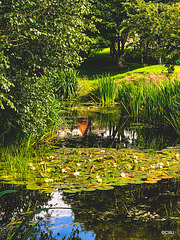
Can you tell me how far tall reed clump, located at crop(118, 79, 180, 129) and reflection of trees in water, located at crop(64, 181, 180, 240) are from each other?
13.8 feet

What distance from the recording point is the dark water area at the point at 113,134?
8465mm

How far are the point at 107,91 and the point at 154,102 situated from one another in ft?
17.9

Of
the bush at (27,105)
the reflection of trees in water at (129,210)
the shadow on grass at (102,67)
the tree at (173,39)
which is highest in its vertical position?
the tree at (173,39)

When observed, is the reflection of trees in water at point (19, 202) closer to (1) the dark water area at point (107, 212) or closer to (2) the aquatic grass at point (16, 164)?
(1) the dark water area at point (107, 212)

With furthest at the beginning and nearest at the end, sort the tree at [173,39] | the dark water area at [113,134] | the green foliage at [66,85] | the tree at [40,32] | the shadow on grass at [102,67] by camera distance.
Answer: the shadow on grass at [102,67]
the green foliage at [66,85]
the tree at [173,39]
the dark water area at [113,134]
the tree at [40,32]

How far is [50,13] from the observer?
6098mm

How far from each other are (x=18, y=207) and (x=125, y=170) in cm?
217

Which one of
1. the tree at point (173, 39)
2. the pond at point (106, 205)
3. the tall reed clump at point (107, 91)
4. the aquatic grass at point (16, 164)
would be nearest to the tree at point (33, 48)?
the aquatic grass at point (16, 164)

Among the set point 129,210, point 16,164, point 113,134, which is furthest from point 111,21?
point 129,210

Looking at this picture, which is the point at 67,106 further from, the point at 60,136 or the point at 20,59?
the point at 20,59

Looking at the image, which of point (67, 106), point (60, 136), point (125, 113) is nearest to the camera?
point (60, 136)

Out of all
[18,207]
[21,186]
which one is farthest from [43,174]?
[18,207]

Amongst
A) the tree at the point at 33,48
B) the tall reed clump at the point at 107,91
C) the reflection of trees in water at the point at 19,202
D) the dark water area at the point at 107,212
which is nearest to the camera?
the dark water area at the point at 107,212

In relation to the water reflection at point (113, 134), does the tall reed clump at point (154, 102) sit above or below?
above
